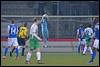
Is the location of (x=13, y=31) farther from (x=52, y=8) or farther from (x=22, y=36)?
(x=52, y=8)

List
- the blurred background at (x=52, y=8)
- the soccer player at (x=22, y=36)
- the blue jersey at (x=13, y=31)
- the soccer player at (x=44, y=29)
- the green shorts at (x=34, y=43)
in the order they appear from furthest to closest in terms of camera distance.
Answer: the blurred background at (x=52, y=8), the soccer player at (x=44, y=29), the soccer player at (x=22, y=36), the blue jersey at (x=13, y=31), the green shorts at (x=34, y=43)

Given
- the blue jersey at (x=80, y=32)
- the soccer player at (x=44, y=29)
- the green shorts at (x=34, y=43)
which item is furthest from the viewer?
the blue jersey at (x=80, y=32)

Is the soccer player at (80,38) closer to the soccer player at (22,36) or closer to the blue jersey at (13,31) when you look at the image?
the soccer player at (22,36)

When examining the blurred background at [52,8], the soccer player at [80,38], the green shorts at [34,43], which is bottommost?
the soccer player at [80,38]

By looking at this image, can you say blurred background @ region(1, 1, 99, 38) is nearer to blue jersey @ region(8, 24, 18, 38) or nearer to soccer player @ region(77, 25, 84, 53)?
soccer player @ region(77, 25, 84, 53)

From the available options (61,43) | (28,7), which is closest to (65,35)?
(61,43)

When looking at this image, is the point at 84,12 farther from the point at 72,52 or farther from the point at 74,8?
the point at 72,52

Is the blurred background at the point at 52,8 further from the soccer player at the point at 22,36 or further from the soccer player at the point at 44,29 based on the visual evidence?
the soccer player at the point at 22,36

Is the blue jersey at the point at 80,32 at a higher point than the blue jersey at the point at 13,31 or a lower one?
lower

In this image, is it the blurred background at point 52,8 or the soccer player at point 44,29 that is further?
the blurred background at point 52,8

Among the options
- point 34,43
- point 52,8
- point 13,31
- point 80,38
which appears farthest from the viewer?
point 52,8

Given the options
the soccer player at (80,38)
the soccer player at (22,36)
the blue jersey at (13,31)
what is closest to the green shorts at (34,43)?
the blue jersey at (13,31)

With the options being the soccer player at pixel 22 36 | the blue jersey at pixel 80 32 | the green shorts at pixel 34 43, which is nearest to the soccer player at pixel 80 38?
the blue jersey at pixel 80 32

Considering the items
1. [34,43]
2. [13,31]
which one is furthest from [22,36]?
[34,43]
